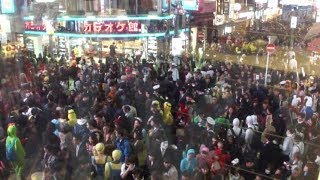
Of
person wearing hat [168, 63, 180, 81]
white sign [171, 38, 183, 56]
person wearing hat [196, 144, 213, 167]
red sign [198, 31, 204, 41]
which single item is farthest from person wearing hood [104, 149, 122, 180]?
red sign [198, 31, 204, 41]

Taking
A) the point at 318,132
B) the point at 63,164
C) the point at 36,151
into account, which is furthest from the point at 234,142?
the point at 36,151

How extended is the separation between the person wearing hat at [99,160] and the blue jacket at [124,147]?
0.47 ft

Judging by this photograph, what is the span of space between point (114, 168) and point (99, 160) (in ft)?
0.53

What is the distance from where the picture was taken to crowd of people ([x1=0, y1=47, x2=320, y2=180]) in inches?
122

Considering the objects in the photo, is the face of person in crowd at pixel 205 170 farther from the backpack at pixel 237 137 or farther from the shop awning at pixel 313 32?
the shop awning at pixel 313 32

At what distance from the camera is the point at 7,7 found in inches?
351

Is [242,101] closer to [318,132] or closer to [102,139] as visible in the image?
[318,132]

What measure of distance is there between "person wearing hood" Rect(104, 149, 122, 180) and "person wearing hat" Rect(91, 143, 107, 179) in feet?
0.22

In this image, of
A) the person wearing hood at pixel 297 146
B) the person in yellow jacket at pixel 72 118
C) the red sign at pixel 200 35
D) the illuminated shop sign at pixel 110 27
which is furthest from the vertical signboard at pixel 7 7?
the person wearing hood at pixel 297 146

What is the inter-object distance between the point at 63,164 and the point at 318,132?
7.57ft

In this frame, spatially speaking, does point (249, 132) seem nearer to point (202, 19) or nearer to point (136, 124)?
point (136, 124)

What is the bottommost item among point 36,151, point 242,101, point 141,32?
point 36,151

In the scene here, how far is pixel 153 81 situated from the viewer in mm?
5480

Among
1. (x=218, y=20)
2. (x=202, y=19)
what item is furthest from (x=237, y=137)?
(x=218, y=20)
